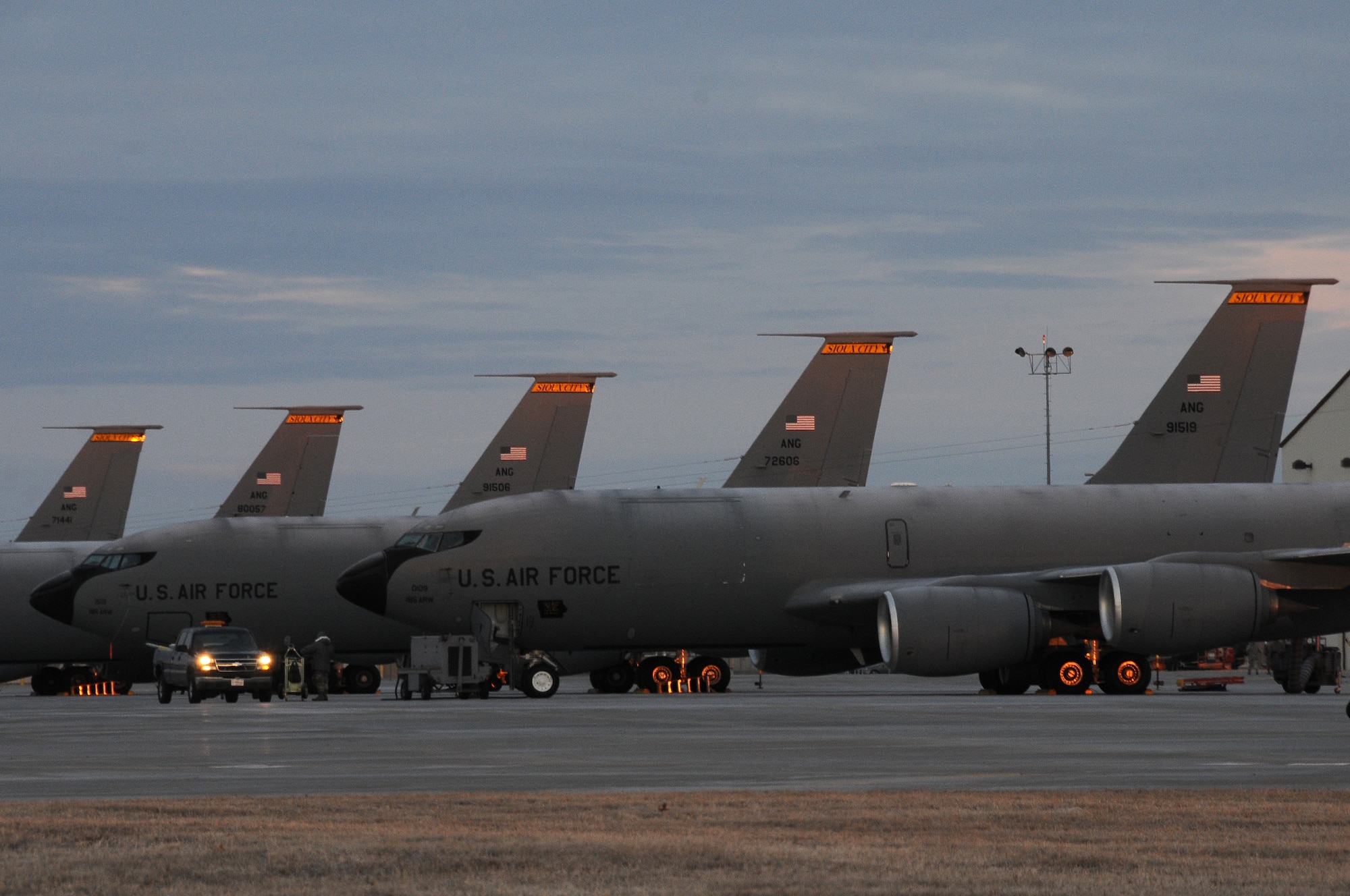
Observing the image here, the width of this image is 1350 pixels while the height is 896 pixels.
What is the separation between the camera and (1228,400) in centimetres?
4591

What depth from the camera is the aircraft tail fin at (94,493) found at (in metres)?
76.2

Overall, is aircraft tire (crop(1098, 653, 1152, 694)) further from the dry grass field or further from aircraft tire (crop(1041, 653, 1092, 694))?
the dry grass field

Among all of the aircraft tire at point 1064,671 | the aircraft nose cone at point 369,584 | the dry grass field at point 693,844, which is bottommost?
the dry grass field at point 693,844

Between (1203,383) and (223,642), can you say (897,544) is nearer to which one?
(1203,383)

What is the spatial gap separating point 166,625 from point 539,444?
16464mm

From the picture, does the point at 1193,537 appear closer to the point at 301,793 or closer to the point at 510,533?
the point at 510,533

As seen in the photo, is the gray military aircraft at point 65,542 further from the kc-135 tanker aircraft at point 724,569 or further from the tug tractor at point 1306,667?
the tug tractor at point 1306,667

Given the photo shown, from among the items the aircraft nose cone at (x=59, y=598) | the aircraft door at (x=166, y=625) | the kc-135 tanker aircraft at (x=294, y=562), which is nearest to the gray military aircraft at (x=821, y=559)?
the kc-135 tanker aircraft at (x=294, y=562)

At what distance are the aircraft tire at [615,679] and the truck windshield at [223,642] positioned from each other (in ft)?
31.6

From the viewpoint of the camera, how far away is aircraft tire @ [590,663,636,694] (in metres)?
48.3

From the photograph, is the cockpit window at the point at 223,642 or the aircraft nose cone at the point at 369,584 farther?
the aircraft nose cone at the point at 369,584

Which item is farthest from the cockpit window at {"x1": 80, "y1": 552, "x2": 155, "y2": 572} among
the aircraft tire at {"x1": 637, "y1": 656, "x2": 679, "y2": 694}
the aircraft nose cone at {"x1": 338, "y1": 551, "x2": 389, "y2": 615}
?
the aircraft tire at {"x1": 637, "y1": 656, "x2": 679, "y2": 694}

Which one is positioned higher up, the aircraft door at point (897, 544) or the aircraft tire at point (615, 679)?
the aircraft door at point (897, 544)

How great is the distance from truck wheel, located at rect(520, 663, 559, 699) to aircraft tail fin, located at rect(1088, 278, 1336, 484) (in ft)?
46.0
